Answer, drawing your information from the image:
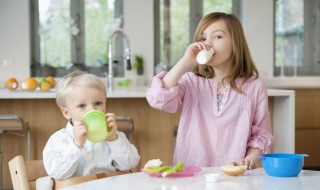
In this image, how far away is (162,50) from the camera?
6.46m

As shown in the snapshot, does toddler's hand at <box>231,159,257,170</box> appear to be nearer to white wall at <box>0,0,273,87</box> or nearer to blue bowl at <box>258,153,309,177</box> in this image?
blue bowl at <box>258,153,309,177</box>

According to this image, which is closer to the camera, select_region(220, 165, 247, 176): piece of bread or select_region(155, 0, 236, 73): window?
select_region(220, 165, 247, 176): piece of bread

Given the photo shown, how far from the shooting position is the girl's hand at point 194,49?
73.5 inches

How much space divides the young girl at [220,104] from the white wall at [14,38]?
436 centimetres

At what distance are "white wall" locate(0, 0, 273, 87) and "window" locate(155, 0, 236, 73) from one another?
0.82 ft

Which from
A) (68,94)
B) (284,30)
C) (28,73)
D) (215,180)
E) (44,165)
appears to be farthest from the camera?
(284,30)

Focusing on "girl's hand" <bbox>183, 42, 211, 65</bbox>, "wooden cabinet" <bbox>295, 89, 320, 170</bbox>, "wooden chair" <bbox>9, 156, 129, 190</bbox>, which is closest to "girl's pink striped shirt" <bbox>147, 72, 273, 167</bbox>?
"girl's hand" <bbox>183, 42, 211, 65</bbox>

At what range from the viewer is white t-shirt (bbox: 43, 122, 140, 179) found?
163 centimetres

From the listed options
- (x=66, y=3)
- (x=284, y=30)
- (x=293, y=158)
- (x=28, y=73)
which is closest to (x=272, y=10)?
(x=284, y=30)

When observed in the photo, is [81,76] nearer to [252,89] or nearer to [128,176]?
[128,176]

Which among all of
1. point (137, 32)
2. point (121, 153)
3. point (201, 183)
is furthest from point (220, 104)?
point (137, 32)

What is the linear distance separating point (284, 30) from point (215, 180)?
5373 mm

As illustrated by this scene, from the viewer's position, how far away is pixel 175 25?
21.2 ft

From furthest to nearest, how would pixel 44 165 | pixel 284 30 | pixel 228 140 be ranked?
pixel 284 30, pixel 228 140, pixel 44 165
